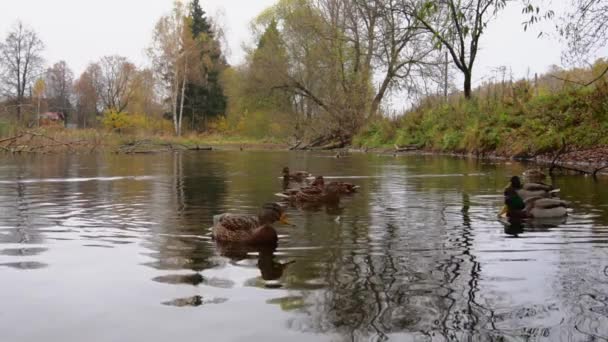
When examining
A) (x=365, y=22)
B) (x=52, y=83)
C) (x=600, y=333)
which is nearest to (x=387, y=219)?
(x=600, y=333)

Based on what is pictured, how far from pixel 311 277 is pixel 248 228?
5.64 feet

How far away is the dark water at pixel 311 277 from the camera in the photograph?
3.89 meters

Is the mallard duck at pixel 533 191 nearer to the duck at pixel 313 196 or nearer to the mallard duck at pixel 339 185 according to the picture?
the duck at pixel 313 196

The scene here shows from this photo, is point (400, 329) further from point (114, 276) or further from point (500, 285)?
point (114, 276)

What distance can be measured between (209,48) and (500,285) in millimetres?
63794

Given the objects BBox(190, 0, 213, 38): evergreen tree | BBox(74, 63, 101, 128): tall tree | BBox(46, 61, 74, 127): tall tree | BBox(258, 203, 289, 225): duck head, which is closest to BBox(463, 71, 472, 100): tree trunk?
BBox(258, 203, 289, 225): duck head

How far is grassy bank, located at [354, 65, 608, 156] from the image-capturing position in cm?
1869

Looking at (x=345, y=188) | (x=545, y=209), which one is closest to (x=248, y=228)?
(x=545, y=209)

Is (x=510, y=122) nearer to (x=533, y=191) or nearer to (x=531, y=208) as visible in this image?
(x=533, y=191)

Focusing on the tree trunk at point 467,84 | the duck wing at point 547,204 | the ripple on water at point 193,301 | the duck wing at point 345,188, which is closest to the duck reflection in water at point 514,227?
the duck wing at point 547,204

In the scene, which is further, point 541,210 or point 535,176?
point 535,176

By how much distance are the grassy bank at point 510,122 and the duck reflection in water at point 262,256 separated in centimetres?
1172

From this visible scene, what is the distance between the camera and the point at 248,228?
6.68 m

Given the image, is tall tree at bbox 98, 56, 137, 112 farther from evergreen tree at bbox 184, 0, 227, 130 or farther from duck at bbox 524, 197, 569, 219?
duck at bbox 524, 197, 569, 219
